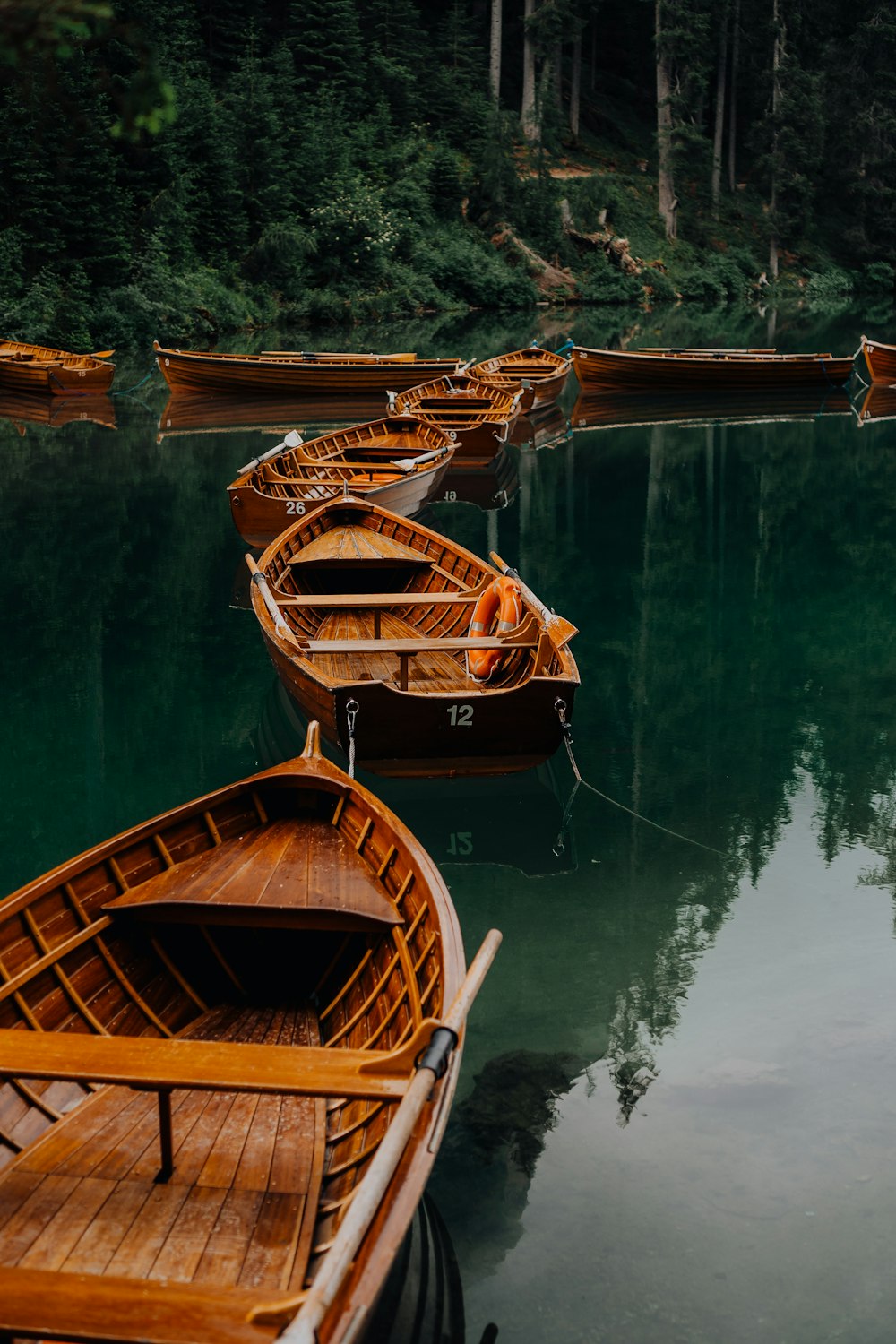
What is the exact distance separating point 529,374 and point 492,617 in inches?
765

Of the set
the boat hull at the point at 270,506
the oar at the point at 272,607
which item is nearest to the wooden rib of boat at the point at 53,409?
the boat hull at the point at 270,506

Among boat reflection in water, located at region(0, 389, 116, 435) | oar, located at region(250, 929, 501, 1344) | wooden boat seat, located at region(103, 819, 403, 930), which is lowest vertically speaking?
wooden boat seat, located at region(103, 819, 403, 930)

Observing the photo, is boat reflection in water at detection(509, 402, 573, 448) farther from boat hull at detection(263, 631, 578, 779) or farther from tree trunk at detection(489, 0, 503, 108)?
tree trunk at detection(489, 0, 503, 108)

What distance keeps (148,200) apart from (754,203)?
36.8 m

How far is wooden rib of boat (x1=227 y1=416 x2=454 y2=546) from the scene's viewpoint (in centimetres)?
1486

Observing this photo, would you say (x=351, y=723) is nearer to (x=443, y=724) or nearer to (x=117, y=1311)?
(x=443, y=724)

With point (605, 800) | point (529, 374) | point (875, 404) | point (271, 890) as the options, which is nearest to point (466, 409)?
point (529, 374)

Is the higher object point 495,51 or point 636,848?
point 495,51

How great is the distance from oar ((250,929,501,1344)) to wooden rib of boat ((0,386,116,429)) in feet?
75.0

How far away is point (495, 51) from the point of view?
54.6 metres

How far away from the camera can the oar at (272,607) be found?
9375mm

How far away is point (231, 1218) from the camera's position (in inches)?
160

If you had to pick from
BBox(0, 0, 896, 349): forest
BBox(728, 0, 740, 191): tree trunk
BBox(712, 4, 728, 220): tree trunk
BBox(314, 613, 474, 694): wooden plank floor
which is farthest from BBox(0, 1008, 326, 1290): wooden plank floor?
BBox(728, 0, 740, 191): tree trunk

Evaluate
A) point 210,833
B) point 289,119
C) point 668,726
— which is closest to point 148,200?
point 289,119
